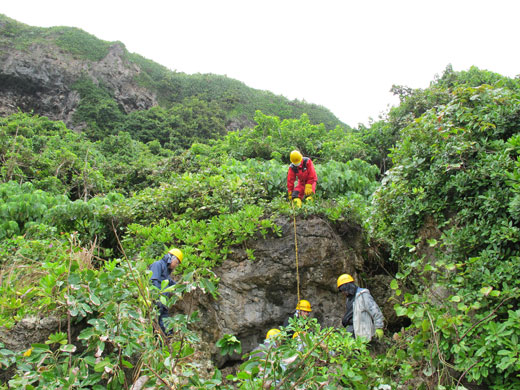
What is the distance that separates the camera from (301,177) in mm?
7559

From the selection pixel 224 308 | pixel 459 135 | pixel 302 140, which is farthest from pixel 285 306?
pixel 302 140

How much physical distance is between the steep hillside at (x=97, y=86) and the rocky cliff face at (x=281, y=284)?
2453 centimetres

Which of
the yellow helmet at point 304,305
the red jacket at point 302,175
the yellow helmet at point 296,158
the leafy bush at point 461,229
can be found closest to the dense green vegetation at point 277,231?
the leafy bush at point 461,229

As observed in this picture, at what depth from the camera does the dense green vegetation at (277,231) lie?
2.32 meters

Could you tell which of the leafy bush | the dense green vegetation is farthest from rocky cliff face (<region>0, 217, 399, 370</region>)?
the leafy bush

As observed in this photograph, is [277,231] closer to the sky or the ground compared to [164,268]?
closer to the sky

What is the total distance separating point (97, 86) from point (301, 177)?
95.5 feet

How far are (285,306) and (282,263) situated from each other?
2.42 feet

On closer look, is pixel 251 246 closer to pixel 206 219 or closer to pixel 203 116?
pixel 206 219

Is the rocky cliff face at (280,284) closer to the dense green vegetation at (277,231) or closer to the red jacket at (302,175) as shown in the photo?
the dense green vegetation at (277,231)

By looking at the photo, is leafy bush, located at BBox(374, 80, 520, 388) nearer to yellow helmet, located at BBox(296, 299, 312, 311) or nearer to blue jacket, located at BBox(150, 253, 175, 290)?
yellow helmet, located at BBox(296, 299, 312, 311)

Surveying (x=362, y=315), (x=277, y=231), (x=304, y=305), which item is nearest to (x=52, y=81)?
(x=277, y=231)

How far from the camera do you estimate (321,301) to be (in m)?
6.19

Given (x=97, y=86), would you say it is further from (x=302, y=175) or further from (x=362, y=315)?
(x=362, y=315)
